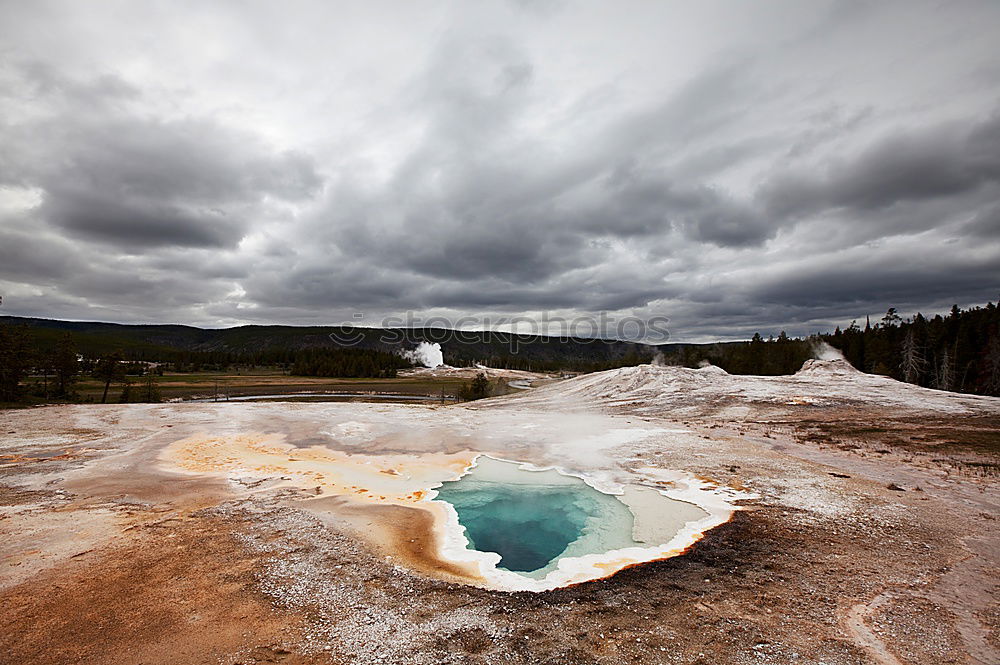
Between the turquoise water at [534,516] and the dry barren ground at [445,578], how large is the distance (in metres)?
1.62

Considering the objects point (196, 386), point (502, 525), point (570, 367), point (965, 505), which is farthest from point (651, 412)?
point (570, 367)

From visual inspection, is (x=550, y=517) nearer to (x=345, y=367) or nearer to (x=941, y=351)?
(x=941, y=351)

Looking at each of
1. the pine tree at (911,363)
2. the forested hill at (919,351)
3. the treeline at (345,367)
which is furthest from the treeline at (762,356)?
the treeline at (345,367)

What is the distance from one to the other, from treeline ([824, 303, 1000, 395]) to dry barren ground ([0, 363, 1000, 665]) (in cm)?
4611

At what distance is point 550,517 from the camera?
12.8 m

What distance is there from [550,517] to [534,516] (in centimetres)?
49

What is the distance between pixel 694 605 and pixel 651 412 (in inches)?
1180

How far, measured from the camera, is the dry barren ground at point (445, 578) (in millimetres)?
5953

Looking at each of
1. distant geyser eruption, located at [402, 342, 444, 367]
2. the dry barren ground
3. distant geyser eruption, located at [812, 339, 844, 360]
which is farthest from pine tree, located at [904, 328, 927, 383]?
distant geyser eruption, located at [402, 342, 444, 367]

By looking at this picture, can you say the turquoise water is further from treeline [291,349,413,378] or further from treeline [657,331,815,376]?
treeline [291,349,413,378]

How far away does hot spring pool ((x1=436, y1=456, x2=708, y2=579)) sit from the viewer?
32.9 feet

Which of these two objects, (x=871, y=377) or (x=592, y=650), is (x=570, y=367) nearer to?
(x=871, y=377)

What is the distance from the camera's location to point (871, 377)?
1687 inches

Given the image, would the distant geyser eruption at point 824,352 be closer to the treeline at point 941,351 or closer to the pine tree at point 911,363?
the treeline at point 941,351
